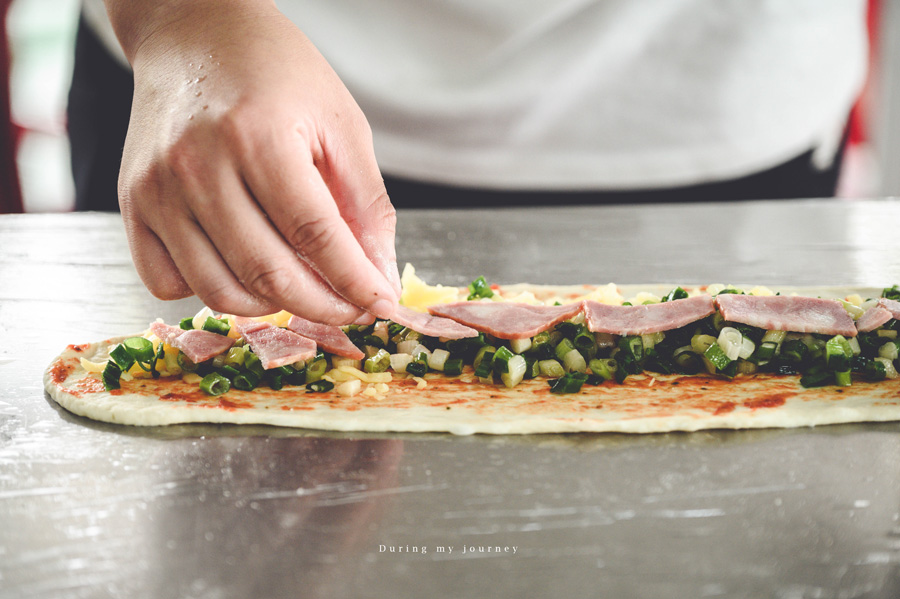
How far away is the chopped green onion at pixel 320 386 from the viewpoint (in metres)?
1.77

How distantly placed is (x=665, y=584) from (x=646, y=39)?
109 inches

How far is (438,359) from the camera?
1.89m

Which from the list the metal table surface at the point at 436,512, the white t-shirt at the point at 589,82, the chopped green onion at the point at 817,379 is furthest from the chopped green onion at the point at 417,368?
the white t-shirt at the point at 589,82

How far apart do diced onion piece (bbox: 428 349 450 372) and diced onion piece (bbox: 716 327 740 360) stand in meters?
0.67

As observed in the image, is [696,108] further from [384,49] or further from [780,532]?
[780,532]

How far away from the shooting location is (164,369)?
187 centimetres

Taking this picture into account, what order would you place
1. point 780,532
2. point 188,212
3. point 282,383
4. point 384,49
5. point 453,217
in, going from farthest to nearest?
1. point 453,217
2. point 384,49
3. point 282,383
4. point 188,212
5. point 780,532

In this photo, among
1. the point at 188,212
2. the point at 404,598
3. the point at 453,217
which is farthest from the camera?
the point at 453,217

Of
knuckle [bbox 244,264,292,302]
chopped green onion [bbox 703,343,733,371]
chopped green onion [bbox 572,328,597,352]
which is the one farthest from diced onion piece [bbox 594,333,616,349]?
knuckle [bbox 244,264,292,302]

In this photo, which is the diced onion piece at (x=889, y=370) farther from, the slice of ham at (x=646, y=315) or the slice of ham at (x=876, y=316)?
the slice of ham at (x=646, y=315)

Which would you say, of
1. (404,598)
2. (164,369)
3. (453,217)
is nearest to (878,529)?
(404,598)

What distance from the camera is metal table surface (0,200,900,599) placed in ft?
3.57

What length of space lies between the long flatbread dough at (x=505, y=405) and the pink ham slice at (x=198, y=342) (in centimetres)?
8

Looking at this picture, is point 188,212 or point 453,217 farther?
point 453,217
